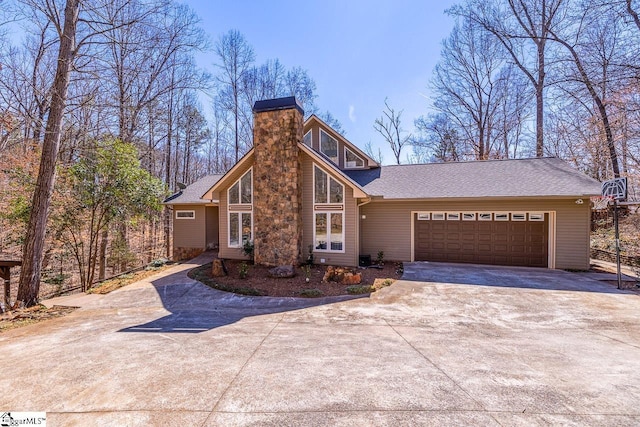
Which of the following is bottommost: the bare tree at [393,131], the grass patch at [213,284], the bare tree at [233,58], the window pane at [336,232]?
the grass patch at [213,284]

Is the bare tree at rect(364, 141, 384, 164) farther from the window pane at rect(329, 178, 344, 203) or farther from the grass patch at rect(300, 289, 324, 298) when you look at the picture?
the grass patch at rect(300, 289, 324, 298)

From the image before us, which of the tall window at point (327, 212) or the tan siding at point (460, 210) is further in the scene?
the tall window at point (327, 212)

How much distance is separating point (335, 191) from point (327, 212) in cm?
83

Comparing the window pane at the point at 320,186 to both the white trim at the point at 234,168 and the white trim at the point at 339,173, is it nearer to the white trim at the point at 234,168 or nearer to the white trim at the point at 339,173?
the white trim at the point at 339,173

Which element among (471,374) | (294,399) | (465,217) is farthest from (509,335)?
(465,217)

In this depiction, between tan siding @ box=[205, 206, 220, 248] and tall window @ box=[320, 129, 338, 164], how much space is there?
637cm

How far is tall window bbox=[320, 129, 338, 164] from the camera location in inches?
550

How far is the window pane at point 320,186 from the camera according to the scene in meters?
10.5

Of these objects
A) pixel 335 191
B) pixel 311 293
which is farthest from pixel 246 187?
pixel 311 293

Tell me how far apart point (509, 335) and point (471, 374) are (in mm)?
2204

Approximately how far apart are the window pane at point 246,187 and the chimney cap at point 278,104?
8.24 ft

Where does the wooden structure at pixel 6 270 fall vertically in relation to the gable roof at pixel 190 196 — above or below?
below

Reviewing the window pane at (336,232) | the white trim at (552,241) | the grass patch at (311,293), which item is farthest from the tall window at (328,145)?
the white trim at (552,241)

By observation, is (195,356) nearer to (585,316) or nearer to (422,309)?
(422,309)
